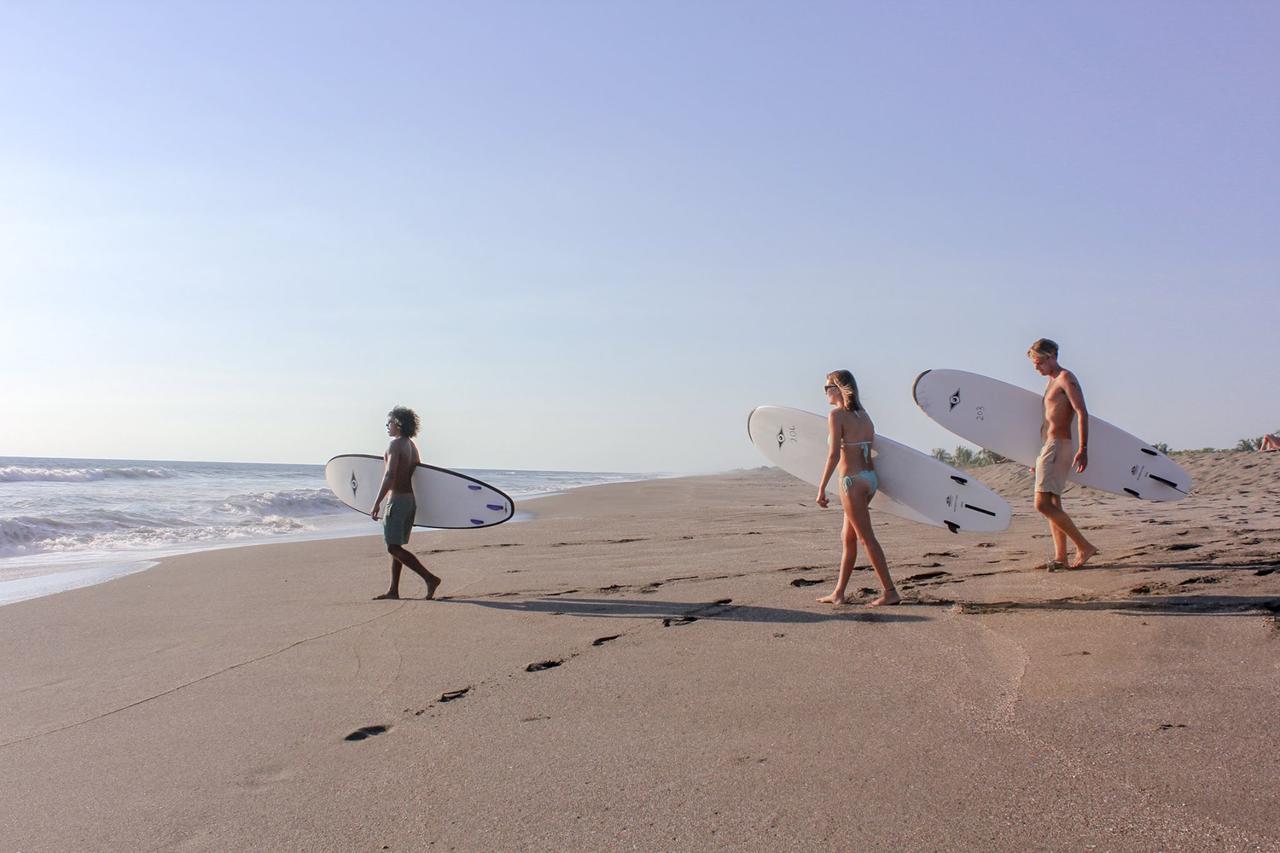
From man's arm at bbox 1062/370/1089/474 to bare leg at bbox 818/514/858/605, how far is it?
1697mm

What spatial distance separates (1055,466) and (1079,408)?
0.43 m

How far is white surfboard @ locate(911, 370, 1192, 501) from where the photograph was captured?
7.21 meters

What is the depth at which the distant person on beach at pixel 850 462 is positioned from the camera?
17.6 ft

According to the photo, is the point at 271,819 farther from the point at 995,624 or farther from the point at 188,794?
the point at 995,624

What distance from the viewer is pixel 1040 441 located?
283 inches

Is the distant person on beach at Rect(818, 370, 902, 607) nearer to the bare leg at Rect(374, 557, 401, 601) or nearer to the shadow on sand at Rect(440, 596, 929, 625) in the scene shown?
the shadow on sand at Rect(440, 596, 929, 625)

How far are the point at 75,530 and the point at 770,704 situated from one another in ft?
37.7

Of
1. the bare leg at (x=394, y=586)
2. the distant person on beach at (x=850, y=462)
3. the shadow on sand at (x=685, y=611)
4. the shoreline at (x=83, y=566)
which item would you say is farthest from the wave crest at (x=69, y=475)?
the distant person on beach at (x=850, y=462)

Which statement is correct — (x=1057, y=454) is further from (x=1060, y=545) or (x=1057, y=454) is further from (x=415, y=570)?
(x=415, y=570)

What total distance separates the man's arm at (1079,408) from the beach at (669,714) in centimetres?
76

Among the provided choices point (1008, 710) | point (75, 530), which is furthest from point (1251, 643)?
point (75, 530)

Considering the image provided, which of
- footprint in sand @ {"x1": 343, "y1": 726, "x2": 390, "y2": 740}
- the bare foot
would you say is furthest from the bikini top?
footprint in sand @ {"x1": 343, "y1": 726, "x2": 390, "y2": 740}

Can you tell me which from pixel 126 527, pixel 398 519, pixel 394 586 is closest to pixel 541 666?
pixel 394 586

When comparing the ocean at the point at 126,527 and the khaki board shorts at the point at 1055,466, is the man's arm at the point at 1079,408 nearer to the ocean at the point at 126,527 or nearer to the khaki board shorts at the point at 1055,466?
the khaki board shorts at the point at 1055,466
